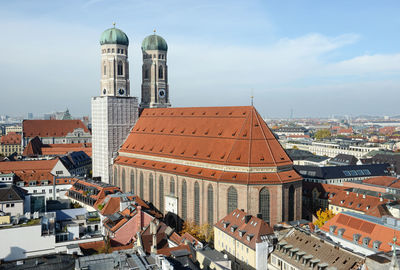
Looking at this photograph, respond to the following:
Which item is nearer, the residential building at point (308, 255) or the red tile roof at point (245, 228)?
the residential building at point (308, 255)

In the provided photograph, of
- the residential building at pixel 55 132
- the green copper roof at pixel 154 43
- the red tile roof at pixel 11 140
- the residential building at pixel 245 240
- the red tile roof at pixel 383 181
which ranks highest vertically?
the green copper roof at pixel 154 43

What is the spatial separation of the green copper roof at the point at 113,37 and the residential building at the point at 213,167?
2404 centimetres

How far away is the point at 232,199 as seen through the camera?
72250 mm

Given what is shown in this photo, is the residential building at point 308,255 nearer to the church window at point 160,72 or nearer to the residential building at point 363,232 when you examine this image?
the residential building at point 363,232

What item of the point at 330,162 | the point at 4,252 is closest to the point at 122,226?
the point at 4,252

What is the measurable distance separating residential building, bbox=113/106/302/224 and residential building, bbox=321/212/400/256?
13.3 metres

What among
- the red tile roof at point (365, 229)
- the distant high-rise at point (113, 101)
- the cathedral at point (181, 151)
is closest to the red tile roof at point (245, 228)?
the cathedral at point (181, 151)

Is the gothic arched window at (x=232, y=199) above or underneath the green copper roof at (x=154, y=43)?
underneath

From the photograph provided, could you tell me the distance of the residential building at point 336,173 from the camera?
110312mm

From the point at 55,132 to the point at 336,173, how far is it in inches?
4614

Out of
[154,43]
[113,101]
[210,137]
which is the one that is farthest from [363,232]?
[154,43]

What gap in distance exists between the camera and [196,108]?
92.9 m

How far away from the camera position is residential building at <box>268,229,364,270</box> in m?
45.0

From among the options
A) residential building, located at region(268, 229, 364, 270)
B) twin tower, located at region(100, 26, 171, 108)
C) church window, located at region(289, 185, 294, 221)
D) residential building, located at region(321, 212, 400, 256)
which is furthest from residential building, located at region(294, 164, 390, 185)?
residential building, located at region(268, 229, 364, 270)
